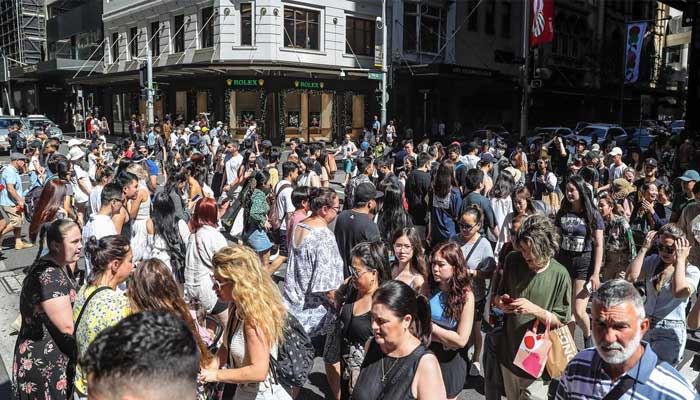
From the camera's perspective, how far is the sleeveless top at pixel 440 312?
4.17 metres

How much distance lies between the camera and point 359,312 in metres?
4.14

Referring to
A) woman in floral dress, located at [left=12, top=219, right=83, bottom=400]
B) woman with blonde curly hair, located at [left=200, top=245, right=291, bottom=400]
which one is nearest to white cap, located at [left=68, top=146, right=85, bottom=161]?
woman in floral dress, located at [left=12, top=219, right=83, bottom=400]

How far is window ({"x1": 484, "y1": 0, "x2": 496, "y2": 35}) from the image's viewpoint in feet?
128

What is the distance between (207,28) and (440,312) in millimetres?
30606

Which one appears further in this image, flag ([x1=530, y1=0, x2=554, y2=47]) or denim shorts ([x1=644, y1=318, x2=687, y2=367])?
flag ([x1=530, y1=0, x2=554, y2=47])

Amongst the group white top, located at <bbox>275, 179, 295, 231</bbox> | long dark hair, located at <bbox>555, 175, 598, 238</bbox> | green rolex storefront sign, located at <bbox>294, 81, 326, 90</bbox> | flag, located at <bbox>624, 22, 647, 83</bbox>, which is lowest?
white top, located at <bbox>275, 179, 295, 231</bbox>

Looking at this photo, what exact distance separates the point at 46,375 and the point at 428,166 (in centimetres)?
650

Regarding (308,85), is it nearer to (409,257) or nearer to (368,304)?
(409,257)

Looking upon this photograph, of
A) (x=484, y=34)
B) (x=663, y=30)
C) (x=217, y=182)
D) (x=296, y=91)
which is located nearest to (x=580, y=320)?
(x=217, y=182)

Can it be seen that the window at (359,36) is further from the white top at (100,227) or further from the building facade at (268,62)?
the white top at (100,227)

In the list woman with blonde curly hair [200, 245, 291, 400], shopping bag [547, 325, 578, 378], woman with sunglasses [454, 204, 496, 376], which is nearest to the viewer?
woman with blonde curly hair [200, 245, 291, 400]

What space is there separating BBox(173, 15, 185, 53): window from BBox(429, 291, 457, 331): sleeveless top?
3234 cm

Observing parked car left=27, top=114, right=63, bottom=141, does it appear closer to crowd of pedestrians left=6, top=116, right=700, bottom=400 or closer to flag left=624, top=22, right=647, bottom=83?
crowd of pedestrians left=6, top=116, right=700, bottom=400

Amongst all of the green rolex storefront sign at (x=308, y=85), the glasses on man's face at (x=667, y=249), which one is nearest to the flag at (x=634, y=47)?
the green rolex storefront sign at (x=308, y=85)
